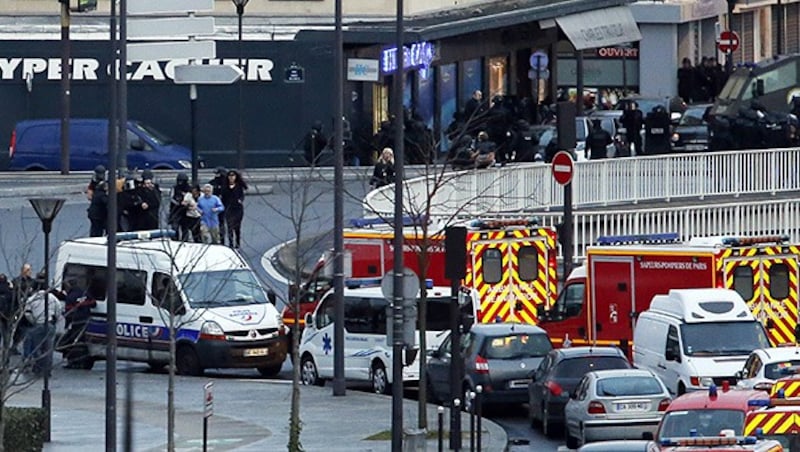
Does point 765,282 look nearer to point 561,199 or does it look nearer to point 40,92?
point 561,199

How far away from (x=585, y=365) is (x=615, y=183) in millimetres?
15592

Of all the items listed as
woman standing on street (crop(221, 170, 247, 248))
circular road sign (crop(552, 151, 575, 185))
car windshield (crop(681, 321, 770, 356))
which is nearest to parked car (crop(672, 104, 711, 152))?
woman standing on street (crop(221, 170, 247, 248))

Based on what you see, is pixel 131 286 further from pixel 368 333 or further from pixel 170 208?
pixel 170 208

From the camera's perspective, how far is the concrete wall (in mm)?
86000

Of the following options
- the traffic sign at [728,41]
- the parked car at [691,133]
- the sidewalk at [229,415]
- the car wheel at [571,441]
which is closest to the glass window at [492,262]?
the sidewalk at [229,415]

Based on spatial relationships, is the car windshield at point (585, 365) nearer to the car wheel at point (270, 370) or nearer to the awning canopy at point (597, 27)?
the car wheel at point (270, 370)

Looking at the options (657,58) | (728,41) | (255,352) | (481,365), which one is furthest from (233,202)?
(657,58)

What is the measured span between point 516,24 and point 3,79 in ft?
52.4

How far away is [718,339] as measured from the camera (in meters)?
34.2

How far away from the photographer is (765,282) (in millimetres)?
37594

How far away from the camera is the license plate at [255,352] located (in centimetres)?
3769

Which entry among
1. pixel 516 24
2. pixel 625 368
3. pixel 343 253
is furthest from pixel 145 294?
pixel 516 24

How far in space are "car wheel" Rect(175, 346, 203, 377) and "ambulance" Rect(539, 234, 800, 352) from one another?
574 cm

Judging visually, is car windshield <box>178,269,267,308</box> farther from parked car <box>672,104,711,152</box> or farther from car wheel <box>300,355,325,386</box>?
parked car <box>672,104,711,152</box>
